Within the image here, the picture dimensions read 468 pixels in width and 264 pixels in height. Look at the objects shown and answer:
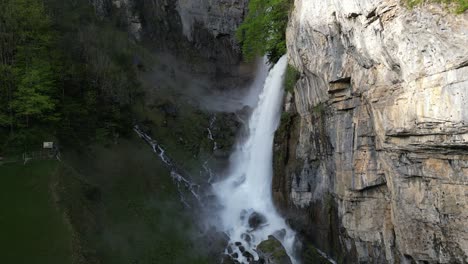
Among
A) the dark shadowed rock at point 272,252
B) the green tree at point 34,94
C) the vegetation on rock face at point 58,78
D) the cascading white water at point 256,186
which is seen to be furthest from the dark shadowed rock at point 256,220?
the green tree at point 34,94

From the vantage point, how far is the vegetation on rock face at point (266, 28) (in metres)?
24.7

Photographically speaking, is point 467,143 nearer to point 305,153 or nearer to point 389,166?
point 389,166

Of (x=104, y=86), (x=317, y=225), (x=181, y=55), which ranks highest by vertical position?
(x=181, y=55)

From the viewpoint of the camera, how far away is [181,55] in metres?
40.2

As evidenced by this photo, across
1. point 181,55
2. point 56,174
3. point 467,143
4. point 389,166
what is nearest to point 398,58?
point 467,143

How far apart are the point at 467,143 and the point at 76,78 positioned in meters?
28.0

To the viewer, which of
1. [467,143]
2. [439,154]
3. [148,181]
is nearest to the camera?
[467,143]

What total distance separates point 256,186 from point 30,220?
1418 centimetres

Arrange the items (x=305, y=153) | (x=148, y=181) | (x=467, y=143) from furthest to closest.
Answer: (x=148, y=181), (x=305, y=153), (x=467, y=143)

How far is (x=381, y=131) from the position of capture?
12820 mm

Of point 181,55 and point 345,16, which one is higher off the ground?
point 181,55

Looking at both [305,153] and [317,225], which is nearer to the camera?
[317,225]

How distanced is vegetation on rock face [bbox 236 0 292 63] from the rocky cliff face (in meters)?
3.87

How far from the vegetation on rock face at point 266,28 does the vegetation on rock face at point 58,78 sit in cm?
1273
